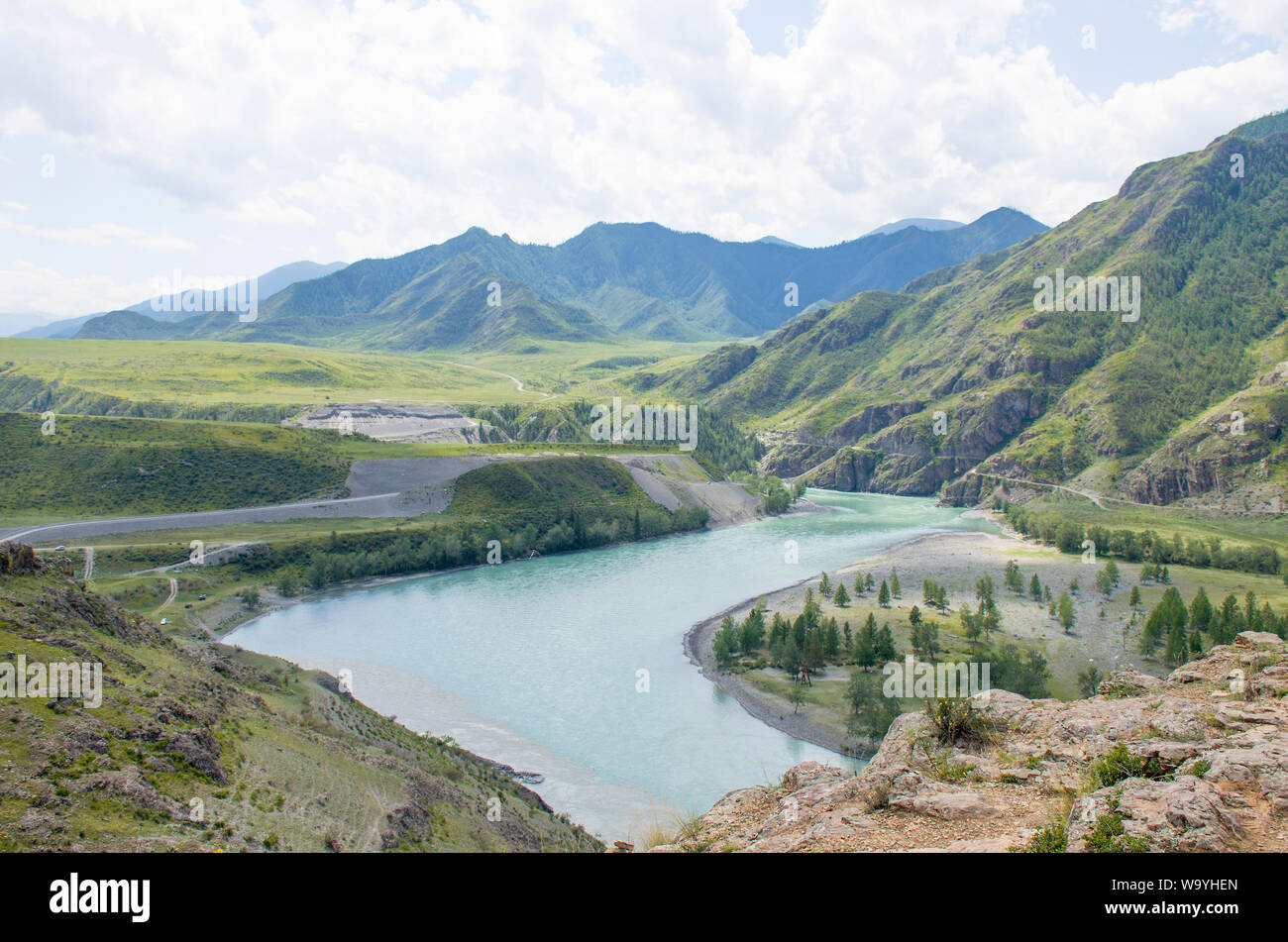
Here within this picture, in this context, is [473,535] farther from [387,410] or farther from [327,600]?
[387,410]

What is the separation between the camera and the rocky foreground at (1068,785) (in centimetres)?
721

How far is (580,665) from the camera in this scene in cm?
4950

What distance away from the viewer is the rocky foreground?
284 inches

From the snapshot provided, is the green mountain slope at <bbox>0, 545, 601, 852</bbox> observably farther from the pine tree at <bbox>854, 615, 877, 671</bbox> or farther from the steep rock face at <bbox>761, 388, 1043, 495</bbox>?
the steep rock face at <bbox>761, 388, 1043, 495</bbox>

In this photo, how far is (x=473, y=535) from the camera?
83.2 metres

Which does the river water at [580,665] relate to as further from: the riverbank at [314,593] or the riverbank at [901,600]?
the riverbank at [901,600]

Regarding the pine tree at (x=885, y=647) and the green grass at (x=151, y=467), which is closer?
the pine tree at (x=885, y=647)

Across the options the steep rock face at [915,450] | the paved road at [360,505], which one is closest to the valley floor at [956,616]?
the paved road at [360,505]

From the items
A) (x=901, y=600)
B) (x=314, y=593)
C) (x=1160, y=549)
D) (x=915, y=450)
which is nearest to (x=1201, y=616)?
(x=901, y=600)

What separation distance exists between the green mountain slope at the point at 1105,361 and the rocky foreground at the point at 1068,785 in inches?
4696

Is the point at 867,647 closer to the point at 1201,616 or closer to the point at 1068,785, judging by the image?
the point at 1201,616

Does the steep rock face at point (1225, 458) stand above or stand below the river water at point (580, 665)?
above

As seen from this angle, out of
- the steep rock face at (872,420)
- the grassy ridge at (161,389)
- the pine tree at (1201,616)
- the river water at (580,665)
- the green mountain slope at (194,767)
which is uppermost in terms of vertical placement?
the grassy ridge at (161,389)

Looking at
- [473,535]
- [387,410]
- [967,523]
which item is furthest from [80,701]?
[387,410]
